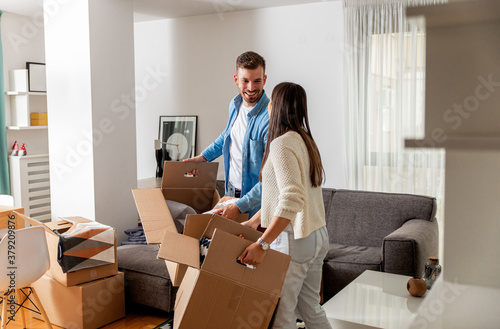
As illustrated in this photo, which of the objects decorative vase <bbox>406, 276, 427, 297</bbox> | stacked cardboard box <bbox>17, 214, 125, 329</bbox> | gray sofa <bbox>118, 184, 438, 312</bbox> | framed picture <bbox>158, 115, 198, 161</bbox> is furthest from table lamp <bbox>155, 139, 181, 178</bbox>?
decorative vase <bbox>406, 276, 427, 297</bbox>

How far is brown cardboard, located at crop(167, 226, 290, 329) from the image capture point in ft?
5.16

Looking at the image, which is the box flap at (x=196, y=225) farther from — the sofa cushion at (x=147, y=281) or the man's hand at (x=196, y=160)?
the sofa cushion at (x=147, y=281)

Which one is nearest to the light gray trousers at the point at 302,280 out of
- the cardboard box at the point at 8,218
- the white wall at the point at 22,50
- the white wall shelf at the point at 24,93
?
the cardboard box at the point at 8,218

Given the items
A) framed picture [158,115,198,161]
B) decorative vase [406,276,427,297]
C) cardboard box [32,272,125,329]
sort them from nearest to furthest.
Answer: decorative vase [406,276,427,297] → cardboard box [32,272,125,329] → framed picture [158,115,198,161]

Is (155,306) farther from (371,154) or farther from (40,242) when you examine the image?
(371,154)

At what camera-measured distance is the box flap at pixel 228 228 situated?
1707 mm

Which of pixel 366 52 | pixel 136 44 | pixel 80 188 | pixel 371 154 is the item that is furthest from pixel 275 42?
pixel 80 188

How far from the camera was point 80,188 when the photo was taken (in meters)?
3.80

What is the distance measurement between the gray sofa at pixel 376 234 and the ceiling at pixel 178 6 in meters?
1.83

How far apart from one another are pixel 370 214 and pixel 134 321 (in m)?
1.85

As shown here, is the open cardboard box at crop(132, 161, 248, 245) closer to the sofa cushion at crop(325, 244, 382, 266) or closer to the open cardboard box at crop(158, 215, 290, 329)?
the open cardboard box at crop(158, 215, 290, 329)

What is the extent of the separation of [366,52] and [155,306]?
2.64 m

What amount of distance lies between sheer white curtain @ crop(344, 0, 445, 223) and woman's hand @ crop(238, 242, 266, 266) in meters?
2.46

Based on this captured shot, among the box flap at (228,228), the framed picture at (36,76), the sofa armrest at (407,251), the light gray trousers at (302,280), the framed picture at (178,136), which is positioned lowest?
the sofa armrest at (407,251)
